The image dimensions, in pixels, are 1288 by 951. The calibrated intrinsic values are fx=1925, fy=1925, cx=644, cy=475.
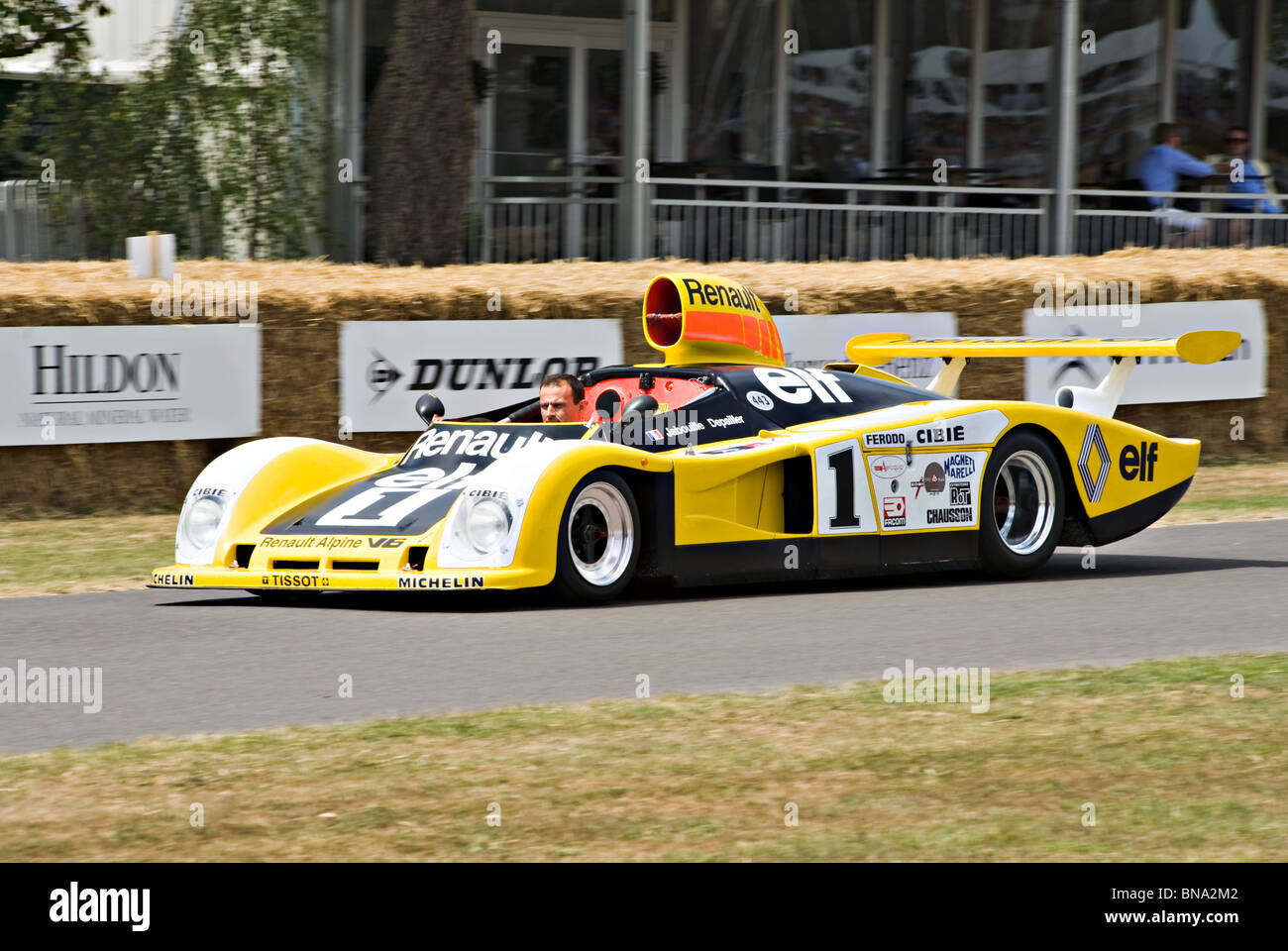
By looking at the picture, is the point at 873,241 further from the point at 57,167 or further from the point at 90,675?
the point at 90,675

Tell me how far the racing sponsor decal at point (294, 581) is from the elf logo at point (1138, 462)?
4392 millimetres

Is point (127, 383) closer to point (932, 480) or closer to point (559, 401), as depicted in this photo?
point (559, 401)

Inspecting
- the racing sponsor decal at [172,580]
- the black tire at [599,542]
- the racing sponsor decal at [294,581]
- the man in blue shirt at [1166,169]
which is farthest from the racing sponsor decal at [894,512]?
the man in blue shirt at [1166,169]

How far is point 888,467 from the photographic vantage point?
919 cm

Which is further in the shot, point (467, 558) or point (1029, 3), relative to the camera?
point (1029, 3)

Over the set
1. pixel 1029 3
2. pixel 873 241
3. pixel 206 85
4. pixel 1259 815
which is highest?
pixel 1029 3

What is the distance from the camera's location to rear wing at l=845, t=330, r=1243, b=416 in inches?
396

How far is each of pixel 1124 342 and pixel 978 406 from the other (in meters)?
1.16

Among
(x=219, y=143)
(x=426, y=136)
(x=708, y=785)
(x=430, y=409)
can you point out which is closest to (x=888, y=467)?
(x=430, y=409)

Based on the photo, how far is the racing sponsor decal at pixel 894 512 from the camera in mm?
9180

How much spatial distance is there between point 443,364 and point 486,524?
527 centimetres

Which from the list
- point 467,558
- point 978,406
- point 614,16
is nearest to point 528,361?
point 978,406

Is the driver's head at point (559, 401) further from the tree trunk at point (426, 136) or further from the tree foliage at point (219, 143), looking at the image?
the tree foliage at point (219, 143)

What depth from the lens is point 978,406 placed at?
378 inches
